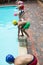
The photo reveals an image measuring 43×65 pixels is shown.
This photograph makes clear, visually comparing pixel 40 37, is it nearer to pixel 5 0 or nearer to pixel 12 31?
pixel 12 31

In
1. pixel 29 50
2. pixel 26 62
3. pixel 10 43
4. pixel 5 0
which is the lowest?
pixel 5 0

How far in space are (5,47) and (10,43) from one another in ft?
1.04

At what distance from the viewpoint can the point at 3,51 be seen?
4.48 m

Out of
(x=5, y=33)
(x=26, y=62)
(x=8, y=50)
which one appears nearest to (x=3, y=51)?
(x=8, y=50)

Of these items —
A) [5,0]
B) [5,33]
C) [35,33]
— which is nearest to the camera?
[35,33]

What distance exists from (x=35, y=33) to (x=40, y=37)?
1.36 feet

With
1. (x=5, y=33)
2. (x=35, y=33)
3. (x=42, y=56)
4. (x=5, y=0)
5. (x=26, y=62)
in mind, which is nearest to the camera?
(x=26, y=62)

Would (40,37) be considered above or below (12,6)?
above

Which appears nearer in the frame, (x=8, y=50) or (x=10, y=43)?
(x=8, y=50)

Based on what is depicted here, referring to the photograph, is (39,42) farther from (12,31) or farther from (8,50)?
(12,31)

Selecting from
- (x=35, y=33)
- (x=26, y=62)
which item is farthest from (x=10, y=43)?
(x=26, y=62)

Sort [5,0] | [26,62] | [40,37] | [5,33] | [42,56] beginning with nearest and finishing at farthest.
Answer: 1. [26,62]
2. [42,56]
3. [40,37]
4. [5,33]
5. [5,0]

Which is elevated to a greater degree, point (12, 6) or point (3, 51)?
point (3, 51)

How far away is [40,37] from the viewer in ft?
16.0
